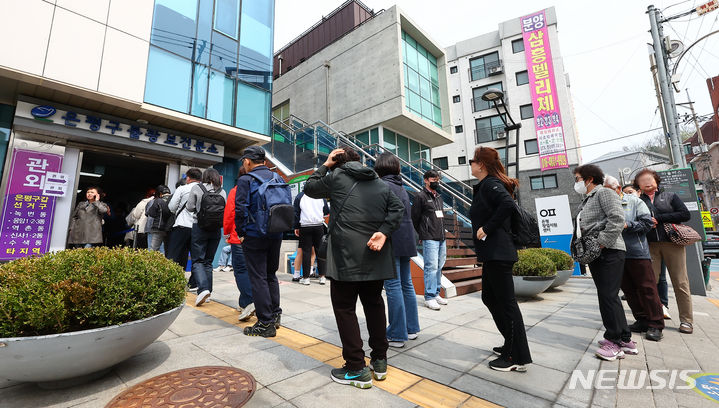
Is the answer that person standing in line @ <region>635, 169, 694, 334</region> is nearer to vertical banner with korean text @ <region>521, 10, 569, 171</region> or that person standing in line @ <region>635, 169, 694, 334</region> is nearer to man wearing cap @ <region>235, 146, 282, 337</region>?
man wearing cap @ <region>235, 146, 282, 337</region>

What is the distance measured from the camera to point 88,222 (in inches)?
245

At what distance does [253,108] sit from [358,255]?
9.23 meters

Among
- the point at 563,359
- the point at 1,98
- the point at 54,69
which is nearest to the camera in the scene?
the point at 563,359

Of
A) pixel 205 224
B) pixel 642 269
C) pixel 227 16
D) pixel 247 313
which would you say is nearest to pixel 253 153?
pixel 205 224

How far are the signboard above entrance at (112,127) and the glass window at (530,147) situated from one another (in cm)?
2451

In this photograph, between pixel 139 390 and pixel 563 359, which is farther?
pixel 563 359

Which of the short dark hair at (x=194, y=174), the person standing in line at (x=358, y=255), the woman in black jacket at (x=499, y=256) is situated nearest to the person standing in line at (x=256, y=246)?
the person standing in line at (x=358, y=255)

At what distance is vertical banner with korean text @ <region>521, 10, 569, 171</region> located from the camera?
23781 mm

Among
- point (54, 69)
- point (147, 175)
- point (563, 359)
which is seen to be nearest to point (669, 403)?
point (563, 359)

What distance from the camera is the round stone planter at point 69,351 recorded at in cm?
170

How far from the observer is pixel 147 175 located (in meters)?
12.1

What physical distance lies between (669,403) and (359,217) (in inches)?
93.7

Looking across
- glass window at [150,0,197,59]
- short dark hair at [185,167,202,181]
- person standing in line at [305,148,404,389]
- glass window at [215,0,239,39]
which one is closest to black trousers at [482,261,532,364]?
person standing in line at [305,148,404,389]

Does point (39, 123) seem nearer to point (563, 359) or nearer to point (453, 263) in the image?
point (453, 263)
